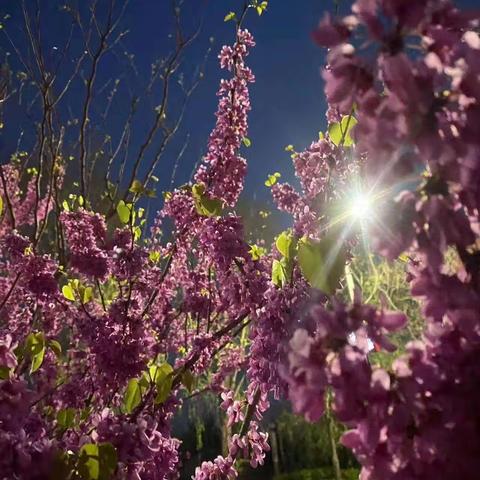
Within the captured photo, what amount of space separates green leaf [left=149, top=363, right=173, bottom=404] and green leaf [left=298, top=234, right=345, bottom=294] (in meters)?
0.85

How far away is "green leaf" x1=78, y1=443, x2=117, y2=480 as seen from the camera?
1.44m

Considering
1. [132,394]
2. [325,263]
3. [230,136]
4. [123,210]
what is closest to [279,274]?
[132,394]

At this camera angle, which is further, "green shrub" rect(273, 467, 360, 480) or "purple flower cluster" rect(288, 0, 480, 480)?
"green shrub" rect(273, 467, 360, 480)

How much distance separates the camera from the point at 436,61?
0.96m

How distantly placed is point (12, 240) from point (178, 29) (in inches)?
83.7

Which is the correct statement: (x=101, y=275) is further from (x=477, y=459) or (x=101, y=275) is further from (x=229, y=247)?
(x=477, y=459)

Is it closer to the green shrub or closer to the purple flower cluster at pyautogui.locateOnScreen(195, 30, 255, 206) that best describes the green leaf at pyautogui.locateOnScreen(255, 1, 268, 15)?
the purple flower cluster at pyautogui.locateOnScreen(195, 30, 255, 206)

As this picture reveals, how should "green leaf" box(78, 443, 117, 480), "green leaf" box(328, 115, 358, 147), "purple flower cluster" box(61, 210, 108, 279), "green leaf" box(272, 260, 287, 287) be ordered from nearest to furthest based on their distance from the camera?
"green leaf" box(78, 443, 117, 480)
"green leaf" box(272, 260, 287, 287)
"green leaf" box(328, 115, 358, 147)
"purple flower cluster" box(61, 210, 108, 279)

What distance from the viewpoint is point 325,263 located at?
4.25 ft

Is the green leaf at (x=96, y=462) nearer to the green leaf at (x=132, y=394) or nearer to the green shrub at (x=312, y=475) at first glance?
the green leaf at (x=132, y=394)

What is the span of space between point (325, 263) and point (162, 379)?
37.1 inches

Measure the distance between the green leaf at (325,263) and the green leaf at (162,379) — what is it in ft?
2.79

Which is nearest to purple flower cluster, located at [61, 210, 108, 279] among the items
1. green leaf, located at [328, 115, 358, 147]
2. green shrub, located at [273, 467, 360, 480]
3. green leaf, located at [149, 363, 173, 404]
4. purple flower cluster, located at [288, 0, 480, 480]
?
green leaf, located at [149, 363, 173, 404]

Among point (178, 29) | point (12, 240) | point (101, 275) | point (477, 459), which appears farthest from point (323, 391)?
point (178, 29)
